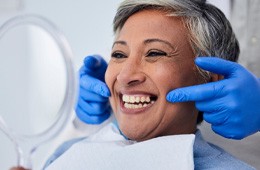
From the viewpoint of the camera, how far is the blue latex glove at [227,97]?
1.28 m

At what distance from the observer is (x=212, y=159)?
1340 mm

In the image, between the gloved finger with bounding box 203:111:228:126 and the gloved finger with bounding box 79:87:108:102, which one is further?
the gloved finger with bounding box 79:87:108:102

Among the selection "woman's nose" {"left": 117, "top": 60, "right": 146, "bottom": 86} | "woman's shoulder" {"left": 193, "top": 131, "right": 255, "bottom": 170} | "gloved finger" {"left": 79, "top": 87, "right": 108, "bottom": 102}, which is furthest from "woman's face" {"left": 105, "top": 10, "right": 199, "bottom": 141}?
"gloved finger" {"left": 79, "top": 87, "right": 108, "bottom": 102}

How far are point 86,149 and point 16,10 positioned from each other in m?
1.46

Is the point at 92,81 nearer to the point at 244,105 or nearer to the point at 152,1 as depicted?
the point at 152,1

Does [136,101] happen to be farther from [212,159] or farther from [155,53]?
[212,159]

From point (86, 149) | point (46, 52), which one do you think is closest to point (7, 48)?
point (46, 52)

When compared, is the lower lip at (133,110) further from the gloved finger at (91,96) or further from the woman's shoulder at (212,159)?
the gloved finger at (91,96)

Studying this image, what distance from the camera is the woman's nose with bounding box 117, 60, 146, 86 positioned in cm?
131

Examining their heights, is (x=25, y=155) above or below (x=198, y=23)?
below

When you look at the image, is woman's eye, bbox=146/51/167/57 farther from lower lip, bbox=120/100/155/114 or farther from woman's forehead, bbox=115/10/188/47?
lower lip, bbox=120/100/155/114

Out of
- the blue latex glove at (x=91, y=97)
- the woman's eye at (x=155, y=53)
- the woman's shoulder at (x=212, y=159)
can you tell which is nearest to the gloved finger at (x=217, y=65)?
the woman's eye at (x=155, y=53)

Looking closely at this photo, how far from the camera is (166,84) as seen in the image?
131 centimetres

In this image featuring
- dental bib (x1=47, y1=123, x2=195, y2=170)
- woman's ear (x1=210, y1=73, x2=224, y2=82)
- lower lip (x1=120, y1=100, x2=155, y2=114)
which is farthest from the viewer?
woman's ear (x1=210, y1=73, x2=224, y2=82)
